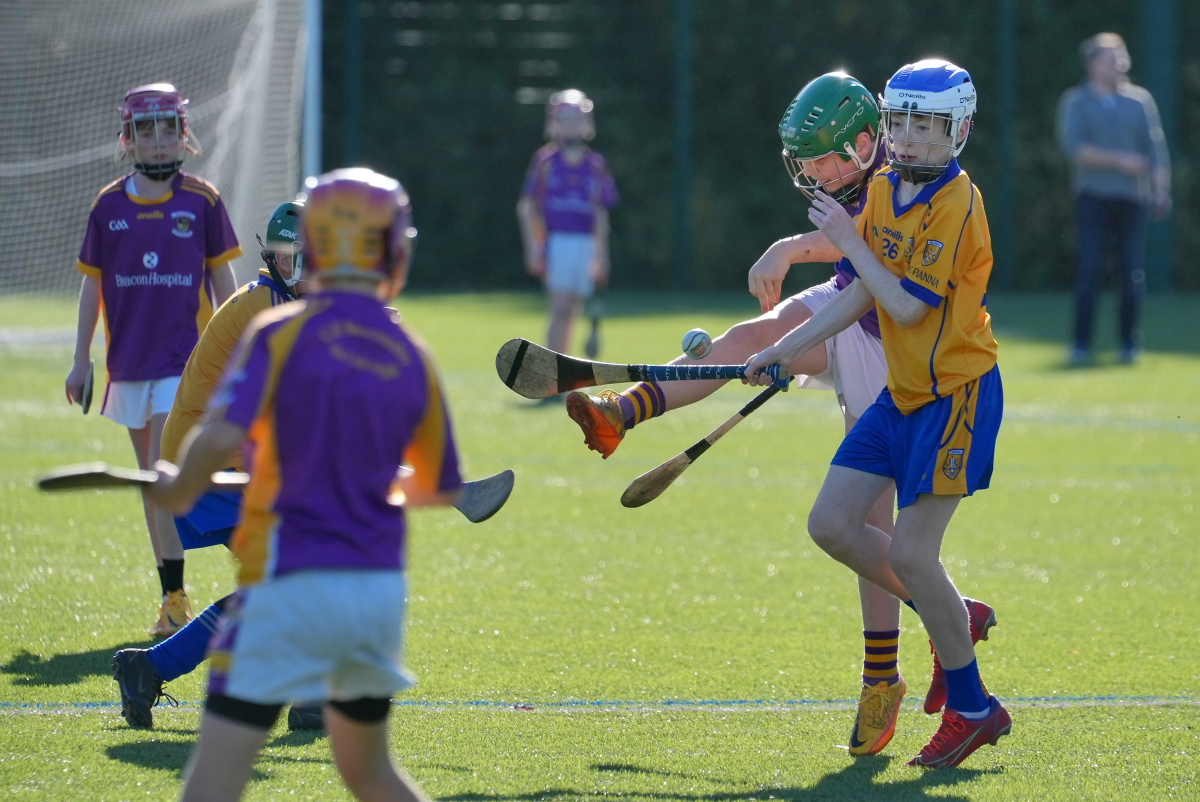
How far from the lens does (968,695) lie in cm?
378

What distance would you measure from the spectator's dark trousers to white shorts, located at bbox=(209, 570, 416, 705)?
10.4 meters

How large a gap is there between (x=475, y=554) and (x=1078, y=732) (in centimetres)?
282

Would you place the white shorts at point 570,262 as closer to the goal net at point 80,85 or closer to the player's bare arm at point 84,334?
the goal net at point 80,85

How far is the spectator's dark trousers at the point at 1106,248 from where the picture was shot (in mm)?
12125

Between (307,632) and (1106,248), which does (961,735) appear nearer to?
(307,632)

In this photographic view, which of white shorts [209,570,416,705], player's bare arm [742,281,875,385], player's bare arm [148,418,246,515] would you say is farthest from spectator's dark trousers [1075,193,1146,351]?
player's bare arm [148,418,246,515]

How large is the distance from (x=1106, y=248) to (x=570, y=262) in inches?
180

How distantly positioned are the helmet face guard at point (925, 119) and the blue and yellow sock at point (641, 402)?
3.39 feet

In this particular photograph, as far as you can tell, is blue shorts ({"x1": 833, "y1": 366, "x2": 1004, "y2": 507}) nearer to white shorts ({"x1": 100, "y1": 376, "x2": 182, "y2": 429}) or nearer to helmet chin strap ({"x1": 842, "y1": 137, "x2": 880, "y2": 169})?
helmet chin strap ({"x1": 842, "y1": 137, "x2": 880, "y2": 169})

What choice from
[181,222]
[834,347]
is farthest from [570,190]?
[834,347]

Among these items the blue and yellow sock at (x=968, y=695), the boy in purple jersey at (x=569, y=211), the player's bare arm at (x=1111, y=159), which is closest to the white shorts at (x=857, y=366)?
the blue and yellow sock at (x=968, y=695)

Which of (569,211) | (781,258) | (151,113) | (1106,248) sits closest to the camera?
(781,258)

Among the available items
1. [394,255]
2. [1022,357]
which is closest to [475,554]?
[394,255]

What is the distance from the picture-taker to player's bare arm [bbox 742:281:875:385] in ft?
12.6
